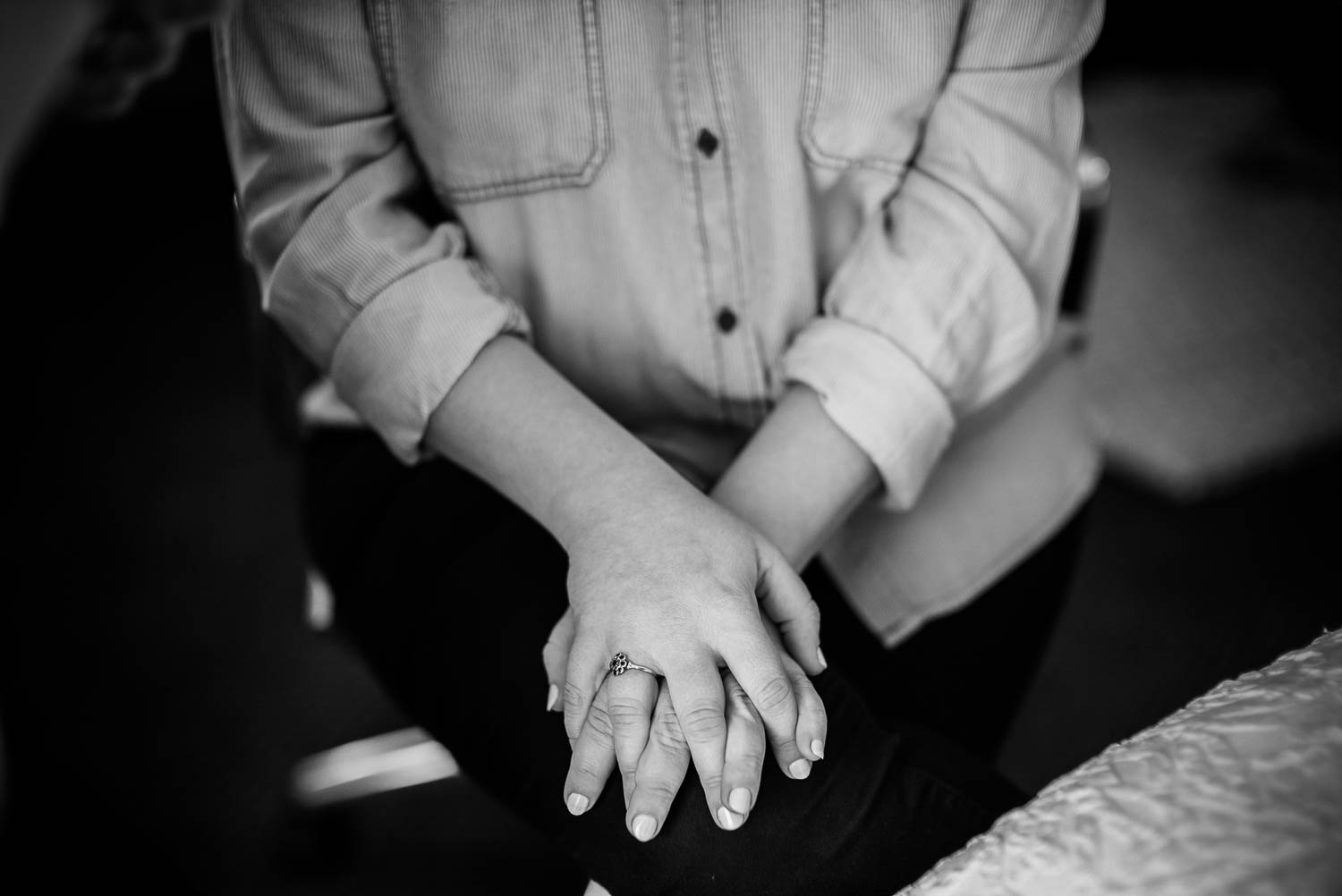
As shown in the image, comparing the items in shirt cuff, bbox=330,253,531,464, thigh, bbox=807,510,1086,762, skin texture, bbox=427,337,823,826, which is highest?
shirt cuff, bbox=330,253,531,464

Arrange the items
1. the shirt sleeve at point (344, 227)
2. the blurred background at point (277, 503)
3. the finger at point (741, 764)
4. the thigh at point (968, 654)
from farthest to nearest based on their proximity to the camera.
Result: the blurred background at point (277, 503) < the thigh at point (968, 654) < the shirt sleeve at point (344, 227) < the finger at point (741, 764)

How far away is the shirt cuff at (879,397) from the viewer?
28.1 inches

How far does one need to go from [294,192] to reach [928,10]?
432 mm

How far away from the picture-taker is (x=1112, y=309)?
203cm

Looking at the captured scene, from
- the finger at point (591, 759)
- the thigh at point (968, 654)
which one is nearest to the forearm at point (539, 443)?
the finger at point (591, 759)

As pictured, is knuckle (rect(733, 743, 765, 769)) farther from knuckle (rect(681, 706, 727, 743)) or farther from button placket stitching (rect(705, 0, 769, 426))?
button placket stitching (rect(705, 0, 769, 426))

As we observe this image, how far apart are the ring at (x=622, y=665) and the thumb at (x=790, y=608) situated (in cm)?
8

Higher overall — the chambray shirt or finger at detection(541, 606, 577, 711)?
the chambray shirt

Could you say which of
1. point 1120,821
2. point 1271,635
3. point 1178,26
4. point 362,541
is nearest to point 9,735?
point 362,541

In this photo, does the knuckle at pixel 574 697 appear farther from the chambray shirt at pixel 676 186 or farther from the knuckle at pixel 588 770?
the chambray shirt at pixel 676 186

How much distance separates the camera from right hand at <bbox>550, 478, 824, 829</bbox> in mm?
575

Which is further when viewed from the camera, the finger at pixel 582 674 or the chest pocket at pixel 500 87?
the chest pocket at pixel 500 87

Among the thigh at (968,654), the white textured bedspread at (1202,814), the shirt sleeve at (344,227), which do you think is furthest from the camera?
the thigh at (968,654)

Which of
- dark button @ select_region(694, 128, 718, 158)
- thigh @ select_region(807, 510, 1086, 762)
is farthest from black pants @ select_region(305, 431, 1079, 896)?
dark button @ select_region(694, 128, 718, 158)
